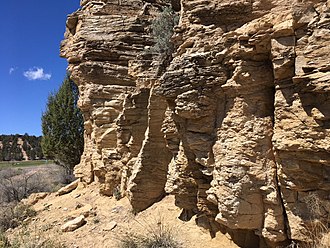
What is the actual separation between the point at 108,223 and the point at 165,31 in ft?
20.9

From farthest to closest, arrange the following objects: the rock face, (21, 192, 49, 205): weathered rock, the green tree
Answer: the green tree, (21, 192, 49, 205): weathered rock, the rock face

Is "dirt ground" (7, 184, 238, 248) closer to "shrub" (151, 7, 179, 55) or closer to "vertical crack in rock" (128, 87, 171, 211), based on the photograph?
"vertical crack in rock" (128, 87, 171, 211)

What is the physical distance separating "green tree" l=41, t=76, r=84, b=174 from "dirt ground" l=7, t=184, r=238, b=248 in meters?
8.29

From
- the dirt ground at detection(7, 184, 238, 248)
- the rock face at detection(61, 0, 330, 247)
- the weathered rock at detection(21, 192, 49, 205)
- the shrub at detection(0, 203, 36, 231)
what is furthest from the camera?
the weathered rock at detection(21, 192, 49, 205)

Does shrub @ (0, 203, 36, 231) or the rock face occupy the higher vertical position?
the rock face

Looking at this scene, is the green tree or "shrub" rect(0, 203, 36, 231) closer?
"shrub" rect(0, 203, 36, 231)

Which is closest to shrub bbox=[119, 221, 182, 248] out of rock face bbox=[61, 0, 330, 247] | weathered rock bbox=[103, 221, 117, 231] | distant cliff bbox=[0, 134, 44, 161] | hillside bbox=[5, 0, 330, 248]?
hillside bbox=[5, 0, 330, 248]

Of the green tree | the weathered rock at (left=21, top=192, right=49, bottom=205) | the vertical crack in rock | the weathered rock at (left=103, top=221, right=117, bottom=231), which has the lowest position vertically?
the weathered rock at (left=103, top=221, right=117, bottom=231)

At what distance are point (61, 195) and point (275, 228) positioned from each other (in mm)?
11480

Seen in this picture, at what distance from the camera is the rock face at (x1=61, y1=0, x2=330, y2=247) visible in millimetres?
4707

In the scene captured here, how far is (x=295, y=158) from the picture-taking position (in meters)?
4.91

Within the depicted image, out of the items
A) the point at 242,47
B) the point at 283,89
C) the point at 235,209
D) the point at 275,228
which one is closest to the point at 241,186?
the point at 235,209

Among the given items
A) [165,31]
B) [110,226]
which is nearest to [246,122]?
[165,31]

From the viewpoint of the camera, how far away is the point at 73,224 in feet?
31.6
